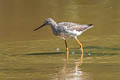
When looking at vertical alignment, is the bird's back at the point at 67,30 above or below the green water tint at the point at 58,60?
above

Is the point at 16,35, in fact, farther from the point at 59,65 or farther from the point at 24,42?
the point at 59,65

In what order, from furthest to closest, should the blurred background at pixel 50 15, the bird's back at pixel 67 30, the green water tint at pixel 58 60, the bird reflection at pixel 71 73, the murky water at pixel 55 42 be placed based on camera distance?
the blurred background at pixel 50 15
the bird's back at pixel 67 30
the murky water at pixel 55 42
the green water tint at pixel 58 60
the bird reflection at pixel 71 73

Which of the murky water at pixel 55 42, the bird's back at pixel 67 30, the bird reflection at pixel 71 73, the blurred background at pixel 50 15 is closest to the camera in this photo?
the bird reflection at pixel 71 73

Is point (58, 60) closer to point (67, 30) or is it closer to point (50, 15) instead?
point (67, 30)

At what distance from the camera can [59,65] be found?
13789mm

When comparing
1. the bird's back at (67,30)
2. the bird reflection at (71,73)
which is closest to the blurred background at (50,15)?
the bird's back at (67,30)

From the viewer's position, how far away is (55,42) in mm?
16891

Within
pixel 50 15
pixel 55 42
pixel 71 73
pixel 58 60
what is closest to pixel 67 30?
pixel 55 42

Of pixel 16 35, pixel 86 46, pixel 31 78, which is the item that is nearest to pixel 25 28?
pixel 16 35

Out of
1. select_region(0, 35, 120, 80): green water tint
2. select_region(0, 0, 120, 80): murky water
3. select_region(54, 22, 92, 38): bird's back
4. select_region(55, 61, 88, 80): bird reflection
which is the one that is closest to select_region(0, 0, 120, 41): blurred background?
select_region(0, 0, 120, 80): murky water

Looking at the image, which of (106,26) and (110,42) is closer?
(110,42)

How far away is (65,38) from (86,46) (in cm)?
66

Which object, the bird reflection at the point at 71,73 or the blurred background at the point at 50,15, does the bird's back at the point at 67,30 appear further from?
the bird reflection at the point at 71,73

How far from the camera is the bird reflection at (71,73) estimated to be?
482 inches
